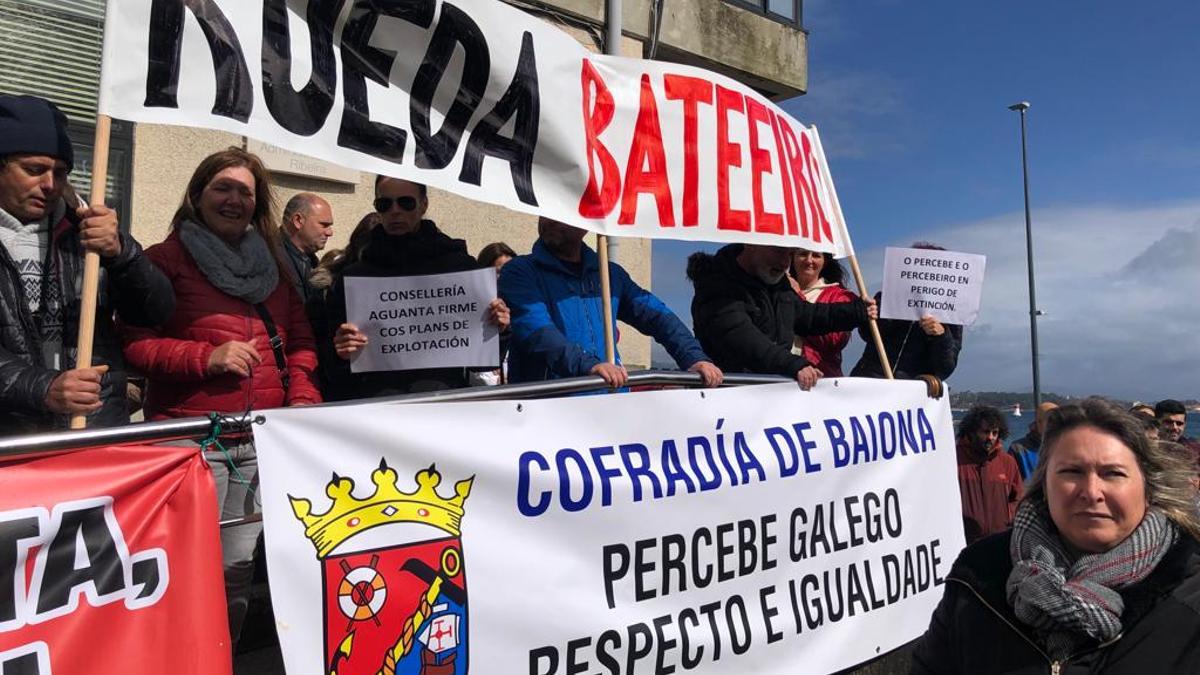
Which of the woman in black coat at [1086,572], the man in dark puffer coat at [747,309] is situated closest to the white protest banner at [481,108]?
the man in dark puffer coat at [747,309]

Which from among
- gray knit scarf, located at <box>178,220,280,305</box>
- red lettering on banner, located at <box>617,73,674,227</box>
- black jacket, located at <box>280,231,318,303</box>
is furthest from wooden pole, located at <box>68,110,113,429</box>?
red lettering on banner, located at <box>617,73,674,227</box>

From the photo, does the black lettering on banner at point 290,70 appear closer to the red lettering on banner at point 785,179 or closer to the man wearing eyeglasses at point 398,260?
the man wearing eyeglasses at point 398,260

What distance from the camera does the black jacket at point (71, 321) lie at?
2490 millimetres

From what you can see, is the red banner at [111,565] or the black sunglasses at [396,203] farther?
the black sunglasses at [396,203]

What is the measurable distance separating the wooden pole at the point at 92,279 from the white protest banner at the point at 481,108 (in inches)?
3.4

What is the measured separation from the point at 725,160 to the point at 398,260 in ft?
4.87

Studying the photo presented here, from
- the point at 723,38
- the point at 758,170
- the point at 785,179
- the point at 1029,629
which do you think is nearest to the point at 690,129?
the point at 758,170

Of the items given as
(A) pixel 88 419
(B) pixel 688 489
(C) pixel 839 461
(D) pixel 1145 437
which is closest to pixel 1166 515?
(D) pixel 1145 437

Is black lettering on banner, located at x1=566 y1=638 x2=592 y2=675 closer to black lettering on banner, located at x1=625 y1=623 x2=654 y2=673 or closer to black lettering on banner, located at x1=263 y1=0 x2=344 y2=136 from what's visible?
black lettering on banner, located at x1=625 y1=623 x2=654 y2=673

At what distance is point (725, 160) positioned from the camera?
4.14 metres

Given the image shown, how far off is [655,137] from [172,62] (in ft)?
6.38

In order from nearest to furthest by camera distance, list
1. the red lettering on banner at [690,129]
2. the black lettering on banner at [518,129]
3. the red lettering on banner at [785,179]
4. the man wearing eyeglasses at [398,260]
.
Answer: the black lettering on banner at [518,129]
the man wearing eyeglasses at [398,260]
the red lettering on banner at [690,129]
the red lettering on banner at [785,179]

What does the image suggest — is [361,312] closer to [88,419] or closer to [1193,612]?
[88,419]

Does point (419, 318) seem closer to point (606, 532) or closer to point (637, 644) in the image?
point (606, 532)
